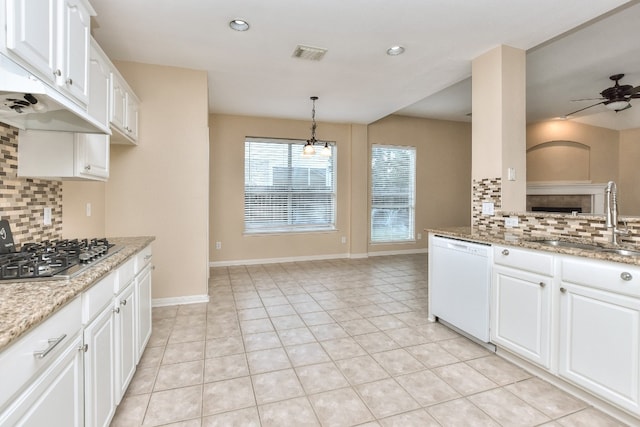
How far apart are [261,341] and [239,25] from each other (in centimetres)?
268

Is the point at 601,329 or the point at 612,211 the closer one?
the point at 601,329

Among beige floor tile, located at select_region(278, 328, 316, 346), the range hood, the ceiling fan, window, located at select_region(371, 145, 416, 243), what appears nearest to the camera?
the range hood

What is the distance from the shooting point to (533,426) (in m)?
1.66

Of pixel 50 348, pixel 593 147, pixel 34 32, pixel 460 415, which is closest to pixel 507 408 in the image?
pixel 460 415

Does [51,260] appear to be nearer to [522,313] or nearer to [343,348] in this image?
[343,348]

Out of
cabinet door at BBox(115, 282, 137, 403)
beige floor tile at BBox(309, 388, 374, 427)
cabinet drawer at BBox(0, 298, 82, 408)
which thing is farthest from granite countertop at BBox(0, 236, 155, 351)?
beige floor tile at BBox(309, 388, 374, 427)

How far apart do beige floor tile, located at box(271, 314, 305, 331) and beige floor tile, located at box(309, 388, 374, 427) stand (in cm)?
107

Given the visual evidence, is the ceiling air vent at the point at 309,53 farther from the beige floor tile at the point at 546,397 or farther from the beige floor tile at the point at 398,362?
the beige floor tile at the point at 546,397

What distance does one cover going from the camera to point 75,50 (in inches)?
69.5

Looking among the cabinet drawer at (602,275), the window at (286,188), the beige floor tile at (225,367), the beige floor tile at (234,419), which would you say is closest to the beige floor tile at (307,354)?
the beige floor tile at (225,367)

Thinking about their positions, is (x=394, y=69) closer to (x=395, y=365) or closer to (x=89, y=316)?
(x=395, y=365)

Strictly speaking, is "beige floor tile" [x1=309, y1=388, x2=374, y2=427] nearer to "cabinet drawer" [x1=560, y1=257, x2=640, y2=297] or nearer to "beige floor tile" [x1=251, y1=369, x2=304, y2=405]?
"beige floor tile" [x1=251, y1=369, x2=304, y2=405]

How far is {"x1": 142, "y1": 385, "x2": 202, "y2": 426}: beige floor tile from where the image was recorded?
5.66 feet

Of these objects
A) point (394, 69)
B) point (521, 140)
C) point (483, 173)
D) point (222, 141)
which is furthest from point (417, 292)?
point (222, 141)
